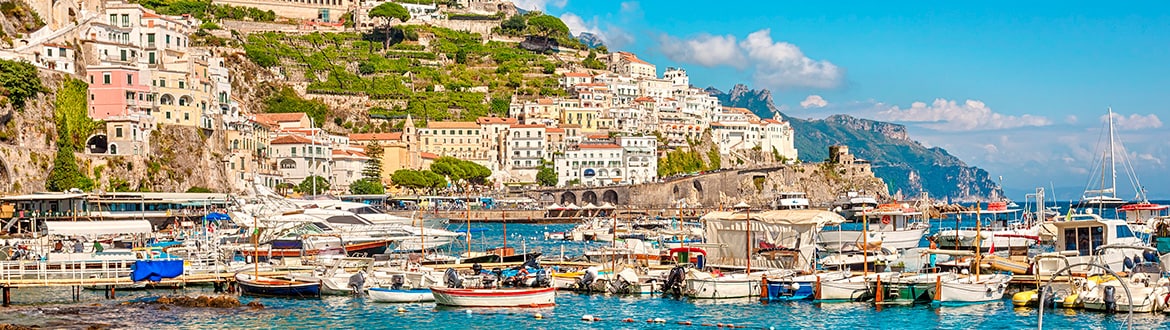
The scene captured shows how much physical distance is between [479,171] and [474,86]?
22865mm

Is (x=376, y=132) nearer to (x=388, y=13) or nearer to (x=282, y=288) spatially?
(x=388, y=13)

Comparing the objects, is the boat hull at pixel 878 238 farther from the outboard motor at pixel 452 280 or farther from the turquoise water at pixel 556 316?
the outboard motor at pixel 452 280

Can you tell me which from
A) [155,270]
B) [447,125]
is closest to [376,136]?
[447,125]

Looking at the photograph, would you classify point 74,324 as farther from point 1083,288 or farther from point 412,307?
point 1083,288

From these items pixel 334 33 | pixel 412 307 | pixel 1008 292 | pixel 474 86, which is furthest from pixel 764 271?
pixel 334 33

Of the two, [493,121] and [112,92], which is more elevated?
[112,92]

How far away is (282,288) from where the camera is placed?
38938mm

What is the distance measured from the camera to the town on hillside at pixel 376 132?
84188 millimetres

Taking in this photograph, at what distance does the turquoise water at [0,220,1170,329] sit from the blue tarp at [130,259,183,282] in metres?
0.90

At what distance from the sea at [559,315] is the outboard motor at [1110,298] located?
24cm

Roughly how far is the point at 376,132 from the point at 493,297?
314 feet

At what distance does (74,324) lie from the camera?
32094mm

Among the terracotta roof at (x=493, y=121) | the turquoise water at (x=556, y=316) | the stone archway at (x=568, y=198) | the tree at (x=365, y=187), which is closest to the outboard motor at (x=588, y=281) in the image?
the turquoise water at (x=556, y=316)

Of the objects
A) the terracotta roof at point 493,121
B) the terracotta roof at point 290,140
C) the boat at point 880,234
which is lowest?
the boat at point 880,234
